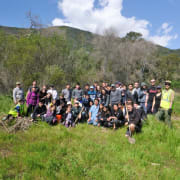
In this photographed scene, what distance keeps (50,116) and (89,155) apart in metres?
3.07

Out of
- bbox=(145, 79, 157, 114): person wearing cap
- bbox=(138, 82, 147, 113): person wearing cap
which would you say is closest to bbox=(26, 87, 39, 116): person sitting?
bbox=(138, 82, 147, 113): person wearing cap

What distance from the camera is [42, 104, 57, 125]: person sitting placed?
585cm

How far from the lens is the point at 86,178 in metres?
2.82

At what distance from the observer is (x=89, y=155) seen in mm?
3453

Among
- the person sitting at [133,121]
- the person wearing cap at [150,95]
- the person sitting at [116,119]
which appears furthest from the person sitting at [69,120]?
the person wearing cap at [150,95]

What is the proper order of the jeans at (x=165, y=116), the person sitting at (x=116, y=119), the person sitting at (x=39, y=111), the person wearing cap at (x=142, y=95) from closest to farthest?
the jeans at (x=165, y=116)
the person sitting at (x=116, y=119)
the person sitting at (x=39, y=111)
the person wearing cap at (x=142, y=95)

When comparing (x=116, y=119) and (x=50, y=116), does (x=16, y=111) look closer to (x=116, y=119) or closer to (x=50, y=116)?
(x=50, y=116)

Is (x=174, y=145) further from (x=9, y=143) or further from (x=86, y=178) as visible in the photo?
(x=9, y=143)

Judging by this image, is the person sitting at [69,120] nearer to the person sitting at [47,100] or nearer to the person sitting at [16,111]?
the person sitting at [47,100]

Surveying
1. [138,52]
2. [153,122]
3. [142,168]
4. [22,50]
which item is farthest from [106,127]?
[138,52]

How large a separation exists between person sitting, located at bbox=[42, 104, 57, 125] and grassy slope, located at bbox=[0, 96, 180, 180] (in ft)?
Answer: 2.63

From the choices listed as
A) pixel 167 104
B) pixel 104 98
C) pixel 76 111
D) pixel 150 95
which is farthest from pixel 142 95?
pixel 76 111

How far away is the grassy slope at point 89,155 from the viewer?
9.58ft

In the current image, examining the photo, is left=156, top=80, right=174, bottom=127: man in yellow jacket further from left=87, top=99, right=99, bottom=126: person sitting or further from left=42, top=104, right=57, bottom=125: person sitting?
left=42, top=104, right=57, bottom=125: person sitting
